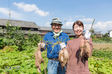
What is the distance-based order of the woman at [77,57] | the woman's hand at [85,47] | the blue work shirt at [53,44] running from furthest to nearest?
the blue work shirt at [53,44]
the woman at [77,57]
the woman's hand at [85,47]

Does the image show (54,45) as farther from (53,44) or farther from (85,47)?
(85,47)

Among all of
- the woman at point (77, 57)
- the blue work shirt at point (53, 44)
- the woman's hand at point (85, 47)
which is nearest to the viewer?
the woman's hand at point (85, 47)

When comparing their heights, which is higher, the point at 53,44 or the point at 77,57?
the point at 53,44

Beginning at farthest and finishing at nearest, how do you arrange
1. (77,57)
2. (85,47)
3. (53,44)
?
(53,44) → (77,57) → (85,47)

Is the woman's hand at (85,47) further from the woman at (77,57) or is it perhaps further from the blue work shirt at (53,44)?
the blue work shirt at (53,44)

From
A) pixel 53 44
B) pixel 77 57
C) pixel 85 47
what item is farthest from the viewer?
pixel 53 44

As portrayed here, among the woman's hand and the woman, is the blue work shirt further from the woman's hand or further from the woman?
the woman's hand

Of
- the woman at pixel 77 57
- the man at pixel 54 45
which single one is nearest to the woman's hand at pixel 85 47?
the woman at pixel 77 57

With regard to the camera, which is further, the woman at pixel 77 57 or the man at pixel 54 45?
the man at pixel 54 45

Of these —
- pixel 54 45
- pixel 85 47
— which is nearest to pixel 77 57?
pixel 85 47

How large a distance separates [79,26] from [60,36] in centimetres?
69

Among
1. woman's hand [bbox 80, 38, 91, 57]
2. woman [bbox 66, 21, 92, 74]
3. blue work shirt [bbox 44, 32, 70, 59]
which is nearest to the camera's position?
woman's hand [bbox 80, 38, 91, 57]

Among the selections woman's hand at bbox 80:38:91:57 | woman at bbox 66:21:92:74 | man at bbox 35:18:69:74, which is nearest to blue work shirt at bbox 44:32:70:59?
man at bbox 35:18:69:74

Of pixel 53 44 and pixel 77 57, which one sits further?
pixel 53 44
